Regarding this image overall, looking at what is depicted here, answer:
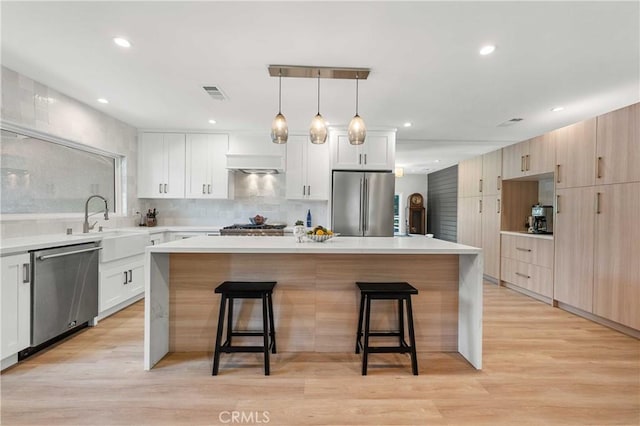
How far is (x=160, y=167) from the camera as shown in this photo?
471 centimetres

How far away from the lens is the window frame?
2.75m

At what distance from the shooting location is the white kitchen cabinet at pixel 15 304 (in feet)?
7.13

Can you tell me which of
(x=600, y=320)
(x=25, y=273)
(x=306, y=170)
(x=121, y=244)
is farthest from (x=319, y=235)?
(x=600, y=320)

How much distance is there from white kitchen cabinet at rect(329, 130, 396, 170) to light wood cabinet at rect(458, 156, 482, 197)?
2.22 metres

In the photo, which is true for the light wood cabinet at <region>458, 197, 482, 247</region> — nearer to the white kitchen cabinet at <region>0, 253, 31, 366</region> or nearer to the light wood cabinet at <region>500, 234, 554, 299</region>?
the light wood cabinet at <region>500, 234, 554, 299</region>

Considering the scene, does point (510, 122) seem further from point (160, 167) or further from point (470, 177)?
point (160, 167)

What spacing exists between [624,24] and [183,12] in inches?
109

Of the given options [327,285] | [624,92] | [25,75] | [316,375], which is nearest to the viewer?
[316,375]

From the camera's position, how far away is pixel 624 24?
6.44 feet

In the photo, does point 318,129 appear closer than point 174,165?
Yes

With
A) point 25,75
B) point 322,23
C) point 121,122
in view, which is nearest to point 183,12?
point 322,23

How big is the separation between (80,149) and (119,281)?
5.39 ft

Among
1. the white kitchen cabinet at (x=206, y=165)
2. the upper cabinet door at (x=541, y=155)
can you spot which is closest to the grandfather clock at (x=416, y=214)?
the upper cabinet door at (x=541, y=155)

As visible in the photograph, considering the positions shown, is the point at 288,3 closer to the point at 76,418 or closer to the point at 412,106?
the point at 412,106
